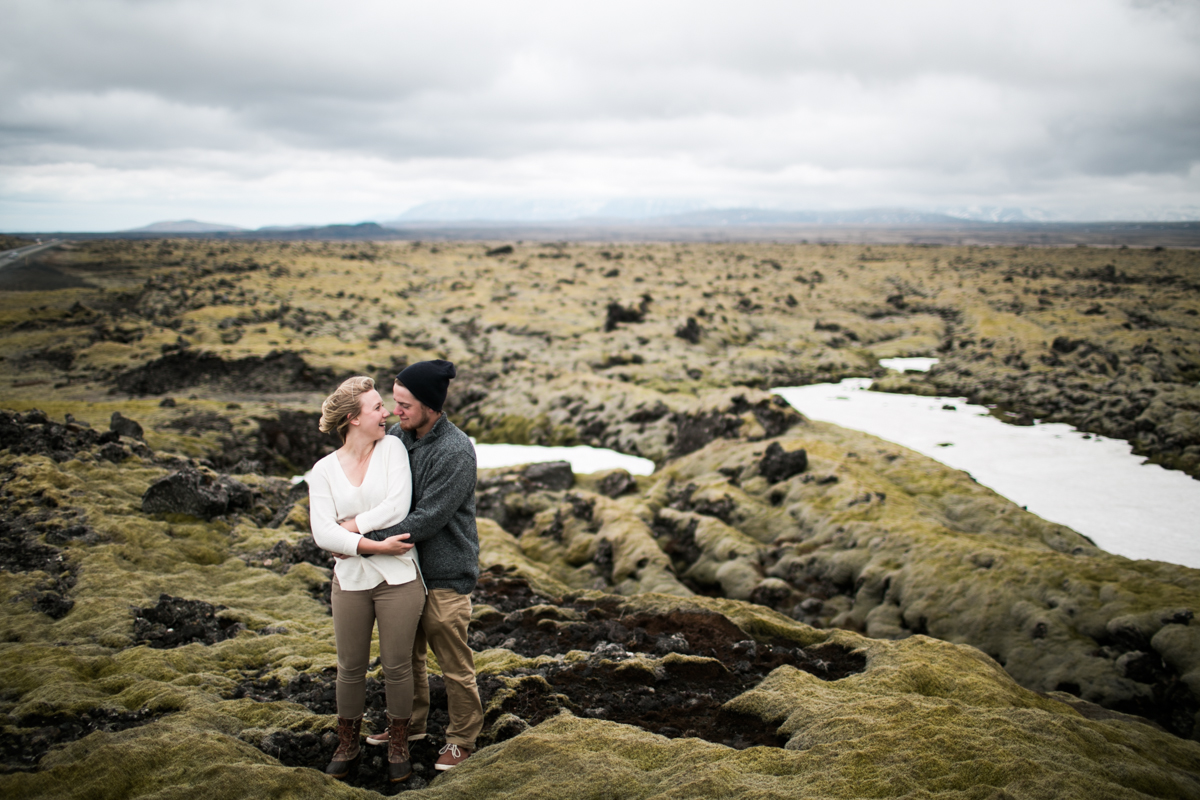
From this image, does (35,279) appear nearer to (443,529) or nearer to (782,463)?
(782,463)

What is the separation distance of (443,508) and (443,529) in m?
0.46

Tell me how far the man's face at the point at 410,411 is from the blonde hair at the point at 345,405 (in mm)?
362

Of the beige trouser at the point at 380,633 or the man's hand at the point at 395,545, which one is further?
the beige trouser at the point at 380,633

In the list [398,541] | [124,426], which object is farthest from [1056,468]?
[124,426]

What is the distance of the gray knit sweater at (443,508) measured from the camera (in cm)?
690

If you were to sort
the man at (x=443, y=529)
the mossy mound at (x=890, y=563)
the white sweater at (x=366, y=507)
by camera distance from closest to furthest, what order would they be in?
Answer: the white sweater at (x=366, y=507), the man at (x=443, y=529), the mossy mound at (x=890, y=563)

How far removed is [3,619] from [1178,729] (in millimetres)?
20357

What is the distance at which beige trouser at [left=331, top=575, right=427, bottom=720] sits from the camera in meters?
6.84

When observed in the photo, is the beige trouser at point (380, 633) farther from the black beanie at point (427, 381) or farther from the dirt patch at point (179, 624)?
the dirt patch at point (179, 624)

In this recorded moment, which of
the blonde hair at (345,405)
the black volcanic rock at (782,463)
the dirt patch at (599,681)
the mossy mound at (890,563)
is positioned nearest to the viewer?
the blonde hair at (345,405)

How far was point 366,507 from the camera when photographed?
6.94 meters

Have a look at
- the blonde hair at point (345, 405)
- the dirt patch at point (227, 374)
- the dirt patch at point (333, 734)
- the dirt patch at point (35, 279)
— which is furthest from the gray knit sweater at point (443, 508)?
the dirt patch at point (35, 279)

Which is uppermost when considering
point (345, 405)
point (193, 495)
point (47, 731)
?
point (345, 405)

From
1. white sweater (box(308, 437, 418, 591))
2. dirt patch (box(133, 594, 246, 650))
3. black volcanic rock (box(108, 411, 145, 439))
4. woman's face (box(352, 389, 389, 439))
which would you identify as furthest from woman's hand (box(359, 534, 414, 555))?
black volcanic rock (box(108, 411, 145, 439))
